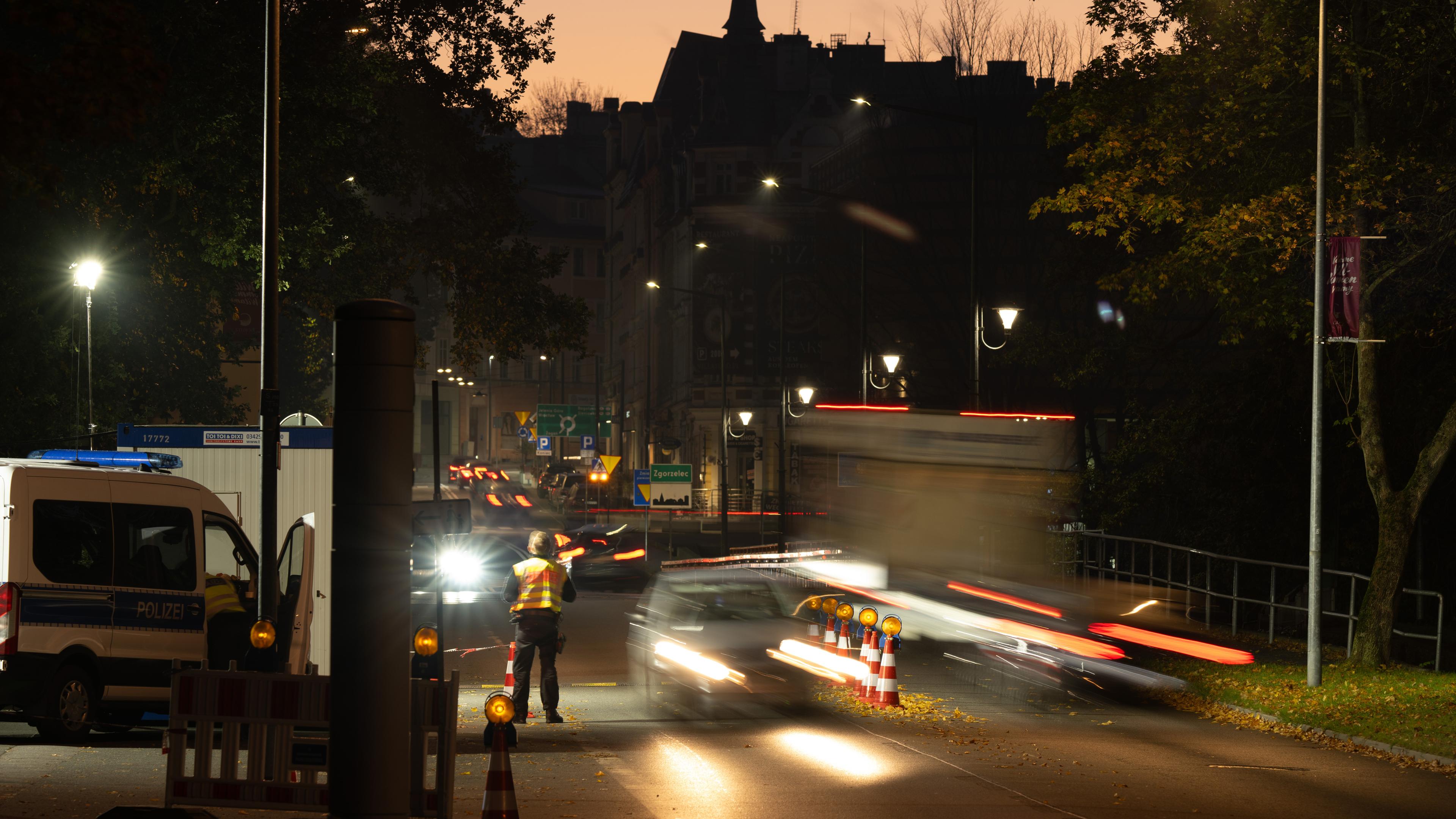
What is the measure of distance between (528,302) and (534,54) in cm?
523

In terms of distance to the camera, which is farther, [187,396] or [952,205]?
[952,205]

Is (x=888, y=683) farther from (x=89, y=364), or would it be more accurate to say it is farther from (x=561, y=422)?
(x=561, y=422)

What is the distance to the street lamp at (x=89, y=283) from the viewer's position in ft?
78.1

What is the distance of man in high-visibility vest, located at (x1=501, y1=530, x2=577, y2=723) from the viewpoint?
14.6 m

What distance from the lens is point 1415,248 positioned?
1986cm

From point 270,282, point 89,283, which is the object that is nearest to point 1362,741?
point 270,282

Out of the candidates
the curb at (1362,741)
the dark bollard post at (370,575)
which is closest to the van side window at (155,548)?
the dark bollard post at (370,575)

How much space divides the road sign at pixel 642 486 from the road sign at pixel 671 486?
0.77 ft

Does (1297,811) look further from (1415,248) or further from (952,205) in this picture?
(952,205)

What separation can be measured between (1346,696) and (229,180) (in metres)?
16.4

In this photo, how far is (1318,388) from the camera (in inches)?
730

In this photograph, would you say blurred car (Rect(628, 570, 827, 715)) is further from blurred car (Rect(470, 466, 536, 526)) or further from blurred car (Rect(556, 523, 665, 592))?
blurred car (Rect(470, 466, 536, 526))

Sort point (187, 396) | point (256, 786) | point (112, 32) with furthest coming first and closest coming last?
point (187, 396) → point (112, 32) → point (256, 786)

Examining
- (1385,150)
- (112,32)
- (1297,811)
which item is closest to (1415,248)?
(1385,150)
